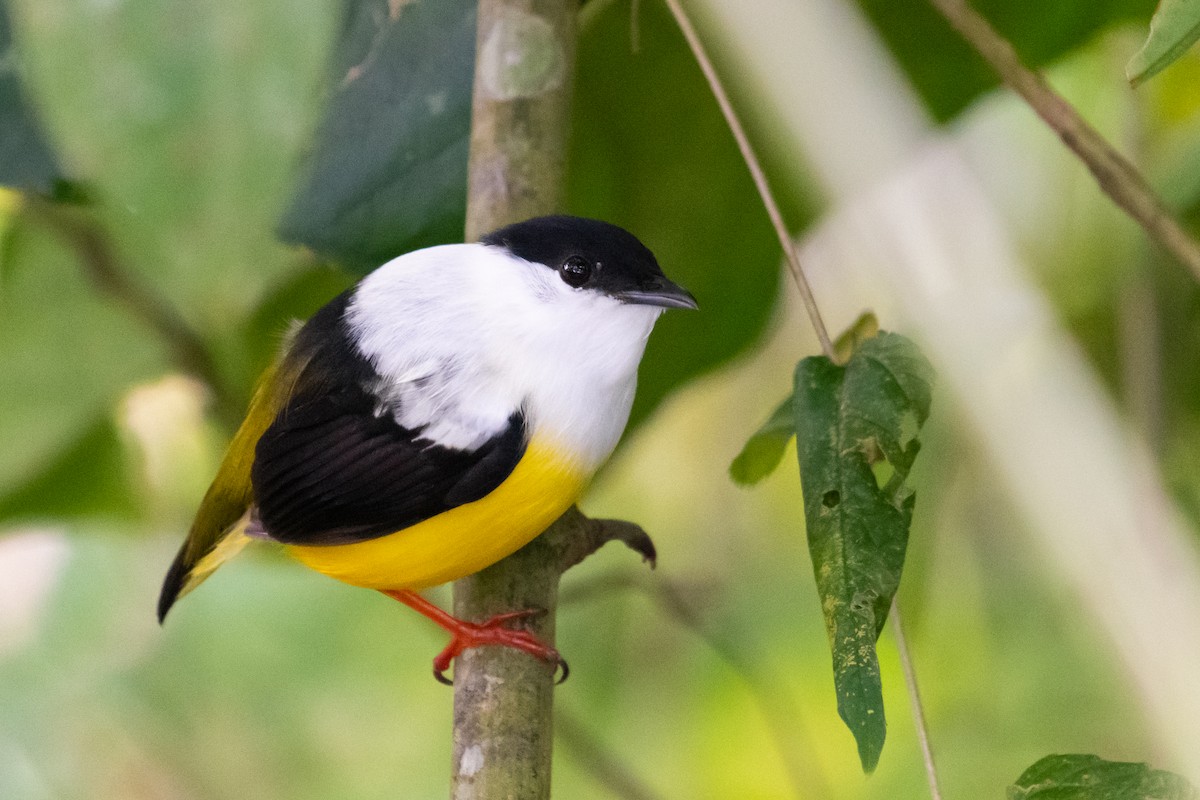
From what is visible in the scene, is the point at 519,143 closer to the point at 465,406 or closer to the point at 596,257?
the point at 596,257

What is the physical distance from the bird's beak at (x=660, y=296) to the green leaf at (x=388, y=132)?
1.08 ft

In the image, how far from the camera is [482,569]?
3.35ft

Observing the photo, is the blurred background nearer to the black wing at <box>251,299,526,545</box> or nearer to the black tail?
the black wing at <box>251,299,526,545</box>

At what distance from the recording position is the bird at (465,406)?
0.93 metres

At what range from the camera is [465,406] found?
0.93 m

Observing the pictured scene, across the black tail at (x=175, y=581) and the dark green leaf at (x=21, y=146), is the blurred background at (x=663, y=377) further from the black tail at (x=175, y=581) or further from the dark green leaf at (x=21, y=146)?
the black tail at (x=175, y=581)

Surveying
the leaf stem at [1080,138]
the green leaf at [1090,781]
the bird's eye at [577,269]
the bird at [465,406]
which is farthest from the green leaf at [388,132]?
the green leaf at [1090,781]

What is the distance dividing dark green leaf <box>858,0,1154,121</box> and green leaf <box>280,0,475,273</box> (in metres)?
0.47

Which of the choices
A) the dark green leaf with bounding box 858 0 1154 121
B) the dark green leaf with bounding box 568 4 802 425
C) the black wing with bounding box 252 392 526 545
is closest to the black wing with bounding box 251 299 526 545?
the black wing with bounding box 252 392 526 545

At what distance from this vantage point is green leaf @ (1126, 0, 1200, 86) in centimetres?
58

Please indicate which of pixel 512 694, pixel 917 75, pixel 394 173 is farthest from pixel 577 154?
pixel 512 694

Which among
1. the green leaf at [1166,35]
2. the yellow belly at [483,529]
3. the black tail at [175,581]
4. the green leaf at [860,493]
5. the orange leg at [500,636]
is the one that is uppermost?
the green leaf at [1166,35]

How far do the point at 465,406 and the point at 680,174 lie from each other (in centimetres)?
50

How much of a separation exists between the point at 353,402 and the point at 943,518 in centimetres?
88
